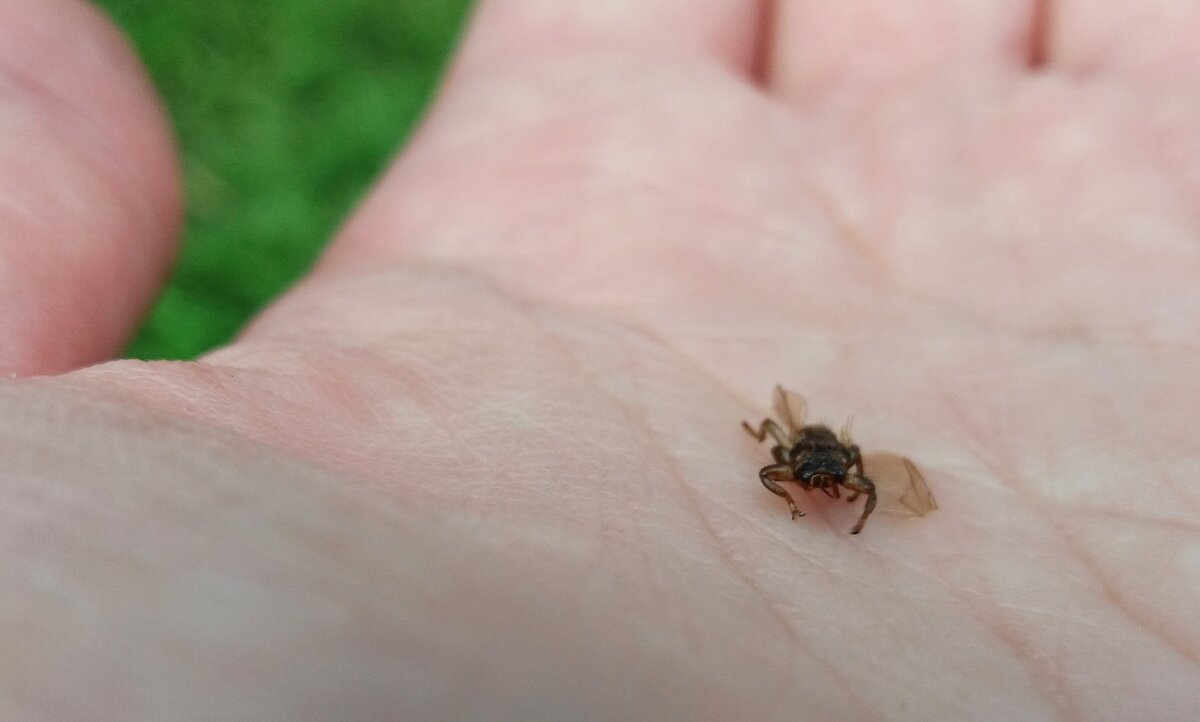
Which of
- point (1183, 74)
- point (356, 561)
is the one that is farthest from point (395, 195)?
point (1183, 74)

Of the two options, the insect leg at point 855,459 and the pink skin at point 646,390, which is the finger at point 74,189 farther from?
the insect leg at point 855,459

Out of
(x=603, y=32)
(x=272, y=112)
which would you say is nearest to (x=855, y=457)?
(x=603, y=32)

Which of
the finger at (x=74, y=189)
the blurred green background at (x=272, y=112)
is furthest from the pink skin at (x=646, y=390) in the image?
the blurred green background at (x=272, y=112)

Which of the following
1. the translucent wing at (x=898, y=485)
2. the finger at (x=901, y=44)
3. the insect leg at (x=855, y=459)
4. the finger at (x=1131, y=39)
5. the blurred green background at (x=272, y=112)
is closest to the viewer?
the translucent wing at (x=898, y=485)

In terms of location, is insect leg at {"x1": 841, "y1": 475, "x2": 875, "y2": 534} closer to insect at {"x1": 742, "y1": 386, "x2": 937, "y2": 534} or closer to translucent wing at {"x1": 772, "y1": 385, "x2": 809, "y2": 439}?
insect at {"x1": 742, "y1": 386, "x2": 937, "y2": 534}

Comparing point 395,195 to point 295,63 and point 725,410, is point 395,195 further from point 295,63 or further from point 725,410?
point 295,63

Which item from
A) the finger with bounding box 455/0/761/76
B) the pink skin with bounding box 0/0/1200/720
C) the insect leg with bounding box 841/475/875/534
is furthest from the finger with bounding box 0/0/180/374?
the insect leg with bounding box 841/475/875/534

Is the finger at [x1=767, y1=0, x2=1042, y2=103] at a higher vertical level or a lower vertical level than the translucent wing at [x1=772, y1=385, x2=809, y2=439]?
higher
